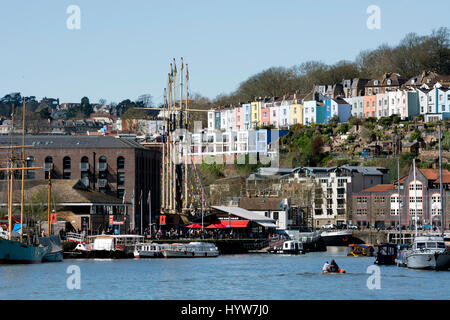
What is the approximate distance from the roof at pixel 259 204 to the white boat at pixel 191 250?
38557 millimetres

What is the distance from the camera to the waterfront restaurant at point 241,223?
110 metres

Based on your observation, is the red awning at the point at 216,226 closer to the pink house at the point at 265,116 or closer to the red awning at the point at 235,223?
the red awning at the point at 235,223

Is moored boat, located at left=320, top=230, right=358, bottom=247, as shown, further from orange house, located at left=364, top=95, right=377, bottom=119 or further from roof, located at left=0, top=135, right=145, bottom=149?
orange house, located at left=364, top=95, right=377, bottom=119

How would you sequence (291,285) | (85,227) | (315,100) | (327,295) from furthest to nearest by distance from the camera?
(315,100), (85,227), (291,285), (327,295)

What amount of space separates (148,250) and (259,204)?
4653cm

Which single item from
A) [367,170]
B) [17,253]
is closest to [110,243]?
[17,253]

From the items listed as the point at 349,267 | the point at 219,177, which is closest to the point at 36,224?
the point at 349,267

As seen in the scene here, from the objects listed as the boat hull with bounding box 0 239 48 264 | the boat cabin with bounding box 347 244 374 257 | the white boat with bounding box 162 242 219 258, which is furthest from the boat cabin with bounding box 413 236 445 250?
the boat hull with bounding box 0 239 48 264

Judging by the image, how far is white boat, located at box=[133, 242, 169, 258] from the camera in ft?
291

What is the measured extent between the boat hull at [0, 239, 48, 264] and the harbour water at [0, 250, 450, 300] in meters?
1.87

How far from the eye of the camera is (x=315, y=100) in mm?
189250

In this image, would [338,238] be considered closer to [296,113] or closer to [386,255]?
[386,255]
